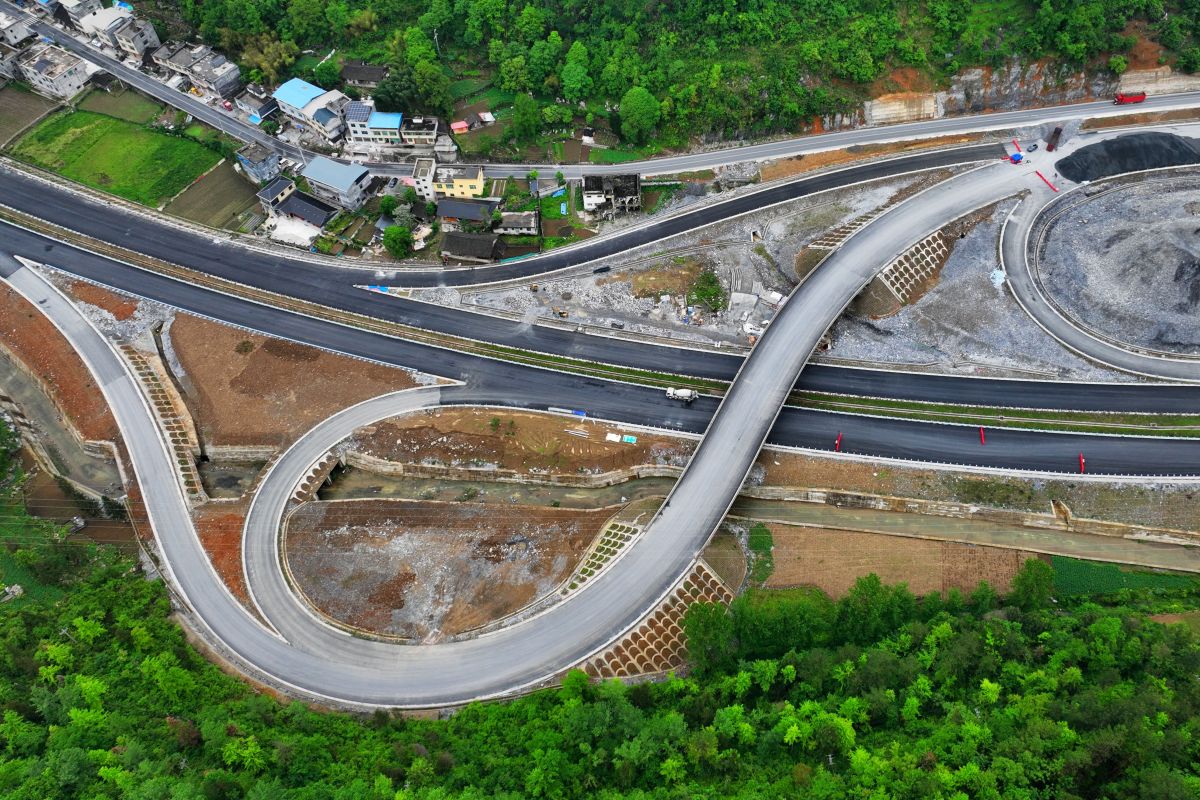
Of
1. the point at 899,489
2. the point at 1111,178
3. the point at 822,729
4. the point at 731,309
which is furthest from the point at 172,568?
the point at 1111,178

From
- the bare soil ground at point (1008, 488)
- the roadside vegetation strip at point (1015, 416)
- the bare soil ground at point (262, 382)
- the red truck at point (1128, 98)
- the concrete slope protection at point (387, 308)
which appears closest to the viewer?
the bare soil ground at point (1008, 488)

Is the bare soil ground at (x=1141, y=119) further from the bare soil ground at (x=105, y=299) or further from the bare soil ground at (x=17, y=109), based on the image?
the bare soil ground at (x=17, y=109)

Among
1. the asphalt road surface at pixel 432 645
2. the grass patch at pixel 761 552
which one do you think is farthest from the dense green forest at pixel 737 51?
the grass patch at pixel 761 552

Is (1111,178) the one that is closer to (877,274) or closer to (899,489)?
(877,274)

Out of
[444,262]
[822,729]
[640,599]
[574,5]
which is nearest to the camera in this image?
[822,729]

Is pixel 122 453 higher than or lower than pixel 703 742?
higher

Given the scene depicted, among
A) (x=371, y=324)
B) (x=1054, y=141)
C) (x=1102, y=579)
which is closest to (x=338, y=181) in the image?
(x=371, y=324)

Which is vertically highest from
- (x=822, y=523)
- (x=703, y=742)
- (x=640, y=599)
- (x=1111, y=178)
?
(x=1111, y=178)
